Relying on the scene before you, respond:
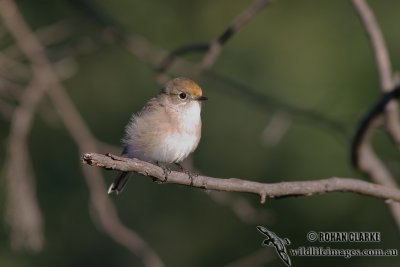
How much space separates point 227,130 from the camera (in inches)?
272

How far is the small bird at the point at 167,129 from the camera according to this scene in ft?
15.1

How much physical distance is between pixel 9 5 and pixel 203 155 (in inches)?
104

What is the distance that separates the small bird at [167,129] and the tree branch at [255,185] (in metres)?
1.27

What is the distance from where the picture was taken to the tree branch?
3.06 metres

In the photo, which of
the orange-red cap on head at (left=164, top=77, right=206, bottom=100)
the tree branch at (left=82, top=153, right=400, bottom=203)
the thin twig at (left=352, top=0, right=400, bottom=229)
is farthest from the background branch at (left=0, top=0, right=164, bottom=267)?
the thin twig at (left=352, top=0, right=400, bottom=229)

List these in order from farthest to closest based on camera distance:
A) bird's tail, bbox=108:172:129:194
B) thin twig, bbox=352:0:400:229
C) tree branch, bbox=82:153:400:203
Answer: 1. bird's tail, bbox=108:172:129:194
2. thin twig, bbox=352:0:400:229
3. tree branch, bbox=82:153:400:203

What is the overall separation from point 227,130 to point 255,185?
3.63 metres

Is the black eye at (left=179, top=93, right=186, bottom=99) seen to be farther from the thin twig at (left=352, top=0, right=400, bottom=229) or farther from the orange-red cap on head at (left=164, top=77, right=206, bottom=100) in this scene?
the thin twig at (left=352, top=0, right=400, bottom=229)

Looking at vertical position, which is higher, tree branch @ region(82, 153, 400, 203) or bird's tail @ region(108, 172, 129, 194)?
bird's tail @ region(108, 172, 129, 194)

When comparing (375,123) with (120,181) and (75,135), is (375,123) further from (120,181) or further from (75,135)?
(75,135)

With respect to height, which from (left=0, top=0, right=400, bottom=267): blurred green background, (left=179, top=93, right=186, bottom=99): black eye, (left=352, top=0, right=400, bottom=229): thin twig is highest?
(left=0, top=0, right=400, bottom=267): blurred green background

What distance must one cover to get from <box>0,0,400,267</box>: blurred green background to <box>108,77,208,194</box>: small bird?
44 cm

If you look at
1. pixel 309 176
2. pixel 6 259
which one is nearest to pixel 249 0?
pixel 309 176

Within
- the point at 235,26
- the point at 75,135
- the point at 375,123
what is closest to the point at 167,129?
the point at 75,135
